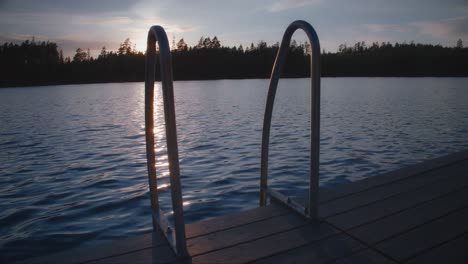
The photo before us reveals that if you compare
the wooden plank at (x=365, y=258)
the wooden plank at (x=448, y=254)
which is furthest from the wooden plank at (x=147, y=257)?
the wooden plank at (x=448, y=254)

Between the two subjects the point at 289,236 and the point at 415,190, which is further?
the point at 415,190

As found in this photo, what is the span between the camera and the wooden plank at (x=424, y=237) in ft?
7.38

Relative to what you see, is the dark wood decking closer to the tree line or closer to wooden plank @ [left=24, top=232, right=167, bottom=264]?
wooden plank @ [left=24, top=232, right=167, bottom=264]

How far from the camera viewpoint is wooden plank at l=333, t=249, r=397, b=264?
6.98ft

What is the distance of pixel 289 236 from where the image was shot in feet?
8.05

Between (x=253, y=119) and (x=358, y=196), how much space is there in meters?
15.3

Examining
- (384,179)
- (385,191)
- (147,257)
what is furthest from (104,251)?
(384,179)

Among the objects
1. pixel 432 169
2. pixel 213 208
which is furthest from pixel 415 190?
pixel 213 208

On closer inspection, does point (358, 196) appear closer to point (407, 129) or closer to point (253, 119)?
point (407, 129)

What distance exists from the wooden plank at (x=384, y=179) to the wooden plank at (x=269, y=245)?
2.37 ft

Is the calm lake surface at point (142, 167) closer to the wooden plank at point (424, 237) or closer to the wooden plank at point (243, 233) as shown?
the wooden plank at point (243, 233)

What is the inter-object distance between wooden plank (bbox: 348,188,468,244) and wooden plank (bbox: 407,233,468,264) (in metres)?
0.29

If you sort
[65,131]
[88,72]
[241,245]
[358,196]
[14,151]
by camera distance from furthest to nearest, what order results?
[88,72] < [65,131] < [14,151] < [358,196] < [241,245]

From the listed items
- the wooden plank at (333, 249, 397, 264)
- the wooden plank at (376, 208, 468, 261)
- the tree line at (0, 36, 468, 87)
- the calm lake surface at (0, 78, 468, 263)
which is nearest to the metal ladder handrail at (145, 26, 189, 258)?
the wooden plank at (333, 249, 397, 264)
